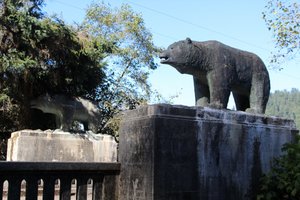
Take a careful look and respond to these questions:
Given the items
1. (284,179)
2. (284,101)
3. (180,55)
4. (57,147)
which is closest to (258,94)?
(284,179)

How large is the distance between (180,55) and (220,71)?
704 mm

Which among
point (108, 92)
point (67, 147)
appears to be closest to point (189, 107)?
point (67, 147)

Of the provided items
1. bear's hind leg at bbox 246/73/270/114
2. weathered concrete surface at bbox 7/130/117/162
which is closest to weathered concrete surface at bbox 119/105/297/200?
bear's hind leg at bbox 246/73/270/114

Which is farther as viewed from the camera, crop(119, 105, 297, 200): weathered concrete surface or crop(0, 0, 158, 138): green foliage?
crop(0, 0, 158, 138): green foliage

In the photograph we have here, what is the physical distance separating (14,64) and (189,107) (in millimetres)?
8822

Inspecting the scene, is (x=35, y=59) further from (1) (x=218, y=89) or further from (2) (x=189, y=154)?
(2) (x=189, y=154)

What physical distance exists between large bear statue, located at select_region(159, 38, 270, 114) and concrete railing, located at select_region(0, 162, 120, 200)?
1934mm

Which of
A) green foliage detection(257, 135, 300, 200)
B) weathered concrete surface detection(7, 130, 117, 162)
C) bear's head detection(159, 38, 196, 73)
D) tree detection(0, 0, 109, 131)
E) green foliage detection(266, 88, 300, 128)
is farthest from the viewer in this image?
green foliage detection(266, 88, 300, 128)

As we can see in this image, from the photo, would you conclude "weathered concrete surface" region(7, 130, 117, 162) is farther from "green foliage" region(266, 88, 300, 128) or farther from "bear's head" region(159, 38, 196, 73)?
"green foliage" region(266, 88, 300, 128)

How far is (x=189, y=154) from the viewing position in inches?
220

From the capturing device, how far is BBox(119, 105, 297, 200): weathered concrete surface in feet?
17.4

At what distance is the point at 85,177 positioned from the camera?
210 inches

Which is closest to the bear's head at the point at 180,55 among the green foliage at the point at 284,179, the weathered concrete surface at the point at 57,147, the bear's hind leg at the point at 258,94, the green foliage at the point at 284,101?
the bear's hind leg at the point at 258,94

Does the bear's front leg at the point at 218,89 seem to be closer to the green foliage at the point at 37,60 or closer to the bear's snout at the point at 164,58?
the bear's snout at the point at 164,58
